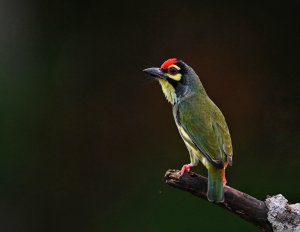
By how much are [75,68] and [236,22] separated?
1.33m

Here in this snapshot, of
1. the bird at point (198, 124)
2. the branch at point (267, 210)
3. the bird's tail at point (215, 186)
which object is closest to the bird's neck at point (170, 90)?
the bird at point (198, 124)

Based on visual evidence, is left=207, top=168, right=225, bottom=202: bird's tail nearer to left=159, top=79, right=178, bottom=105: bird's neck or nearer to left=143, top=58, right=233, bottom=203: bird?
left=143, top=58, right=233, bottom=203: bird

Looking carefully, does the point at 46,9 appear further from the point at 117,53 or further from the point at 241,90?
the point at 241,90

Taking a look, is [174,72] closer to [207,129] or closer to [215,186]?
[207,129]

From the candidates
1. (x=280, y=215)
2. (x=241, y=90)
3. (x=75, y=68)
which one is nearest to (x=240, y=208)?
(x=280, y=215)

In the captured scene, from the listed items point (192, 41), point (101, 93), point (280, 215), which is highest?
point (192, 41)

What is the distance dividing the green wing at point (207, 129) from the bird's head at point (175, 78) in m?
0.12

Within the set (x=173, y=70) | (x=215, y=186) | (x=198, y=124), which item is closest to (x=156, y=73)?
(x=173, y=70)

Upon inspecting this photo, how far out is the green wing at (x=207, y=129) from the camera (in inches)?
162

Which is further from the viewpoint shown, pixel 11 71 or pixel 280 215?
pixel 11 71

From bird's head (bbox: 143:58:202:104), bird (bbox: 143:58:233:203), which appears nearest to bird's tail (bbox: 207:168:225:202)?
bird (bbox: 143:58:233:203)

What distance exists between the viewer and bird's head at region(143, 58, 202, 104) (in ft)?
14.9

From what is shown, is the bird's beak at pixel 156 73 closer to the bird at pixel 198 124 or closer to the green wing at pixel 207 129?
the bird at pixel 198 124

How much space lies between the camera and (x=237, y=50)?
636 centimetres
